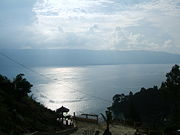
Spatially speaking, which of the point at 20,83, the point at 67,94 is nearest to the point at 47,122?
the point at 20,83

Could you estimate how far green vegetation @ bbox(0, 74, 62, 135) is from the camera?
17.9m

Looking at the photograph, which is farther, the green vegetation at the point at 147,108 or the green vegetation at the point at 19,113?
the green vegetation at the point at 147,108

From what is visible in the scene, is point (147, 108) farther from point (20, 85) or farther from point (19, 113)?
point (19, 113)

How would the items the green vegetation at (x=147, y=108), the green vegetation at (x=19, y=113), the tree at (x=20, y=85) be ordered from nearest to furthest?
1. the green vegetation at (x=19, y=113)
2. the tree at (x=20, y=85)
3. the green vegetation at (x=147, y=108)

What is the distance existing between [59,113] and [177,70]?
644 inches

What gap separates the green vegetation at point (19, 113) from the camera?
17906 mm

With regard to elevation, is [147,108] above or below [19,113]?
above

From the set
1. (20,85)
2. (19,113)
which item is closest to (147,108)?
(20,85)

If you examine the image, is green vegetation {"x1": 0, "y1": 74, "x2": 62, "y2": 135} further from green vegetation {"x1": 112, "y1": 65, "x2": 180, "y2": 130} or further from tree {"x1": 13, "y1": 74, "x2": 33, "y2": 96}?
green vegetation {"x1": 112, "y1": 65, "x2": 180, "y2": 130}

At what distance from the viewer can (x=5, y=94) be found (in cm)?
2267

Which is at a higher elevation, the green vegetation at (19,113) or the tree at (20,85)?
the tree at (20,85)

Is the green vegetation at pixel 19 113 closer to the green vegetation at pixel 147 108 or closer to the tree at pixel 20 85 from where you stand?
the tree at pixel 20 85

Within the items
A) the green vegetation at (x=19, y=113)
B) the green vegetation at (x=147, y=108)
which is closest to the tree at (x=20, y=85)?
the green vegetation at (x=19, y=113)

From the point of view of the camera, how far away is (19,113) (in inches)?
852
